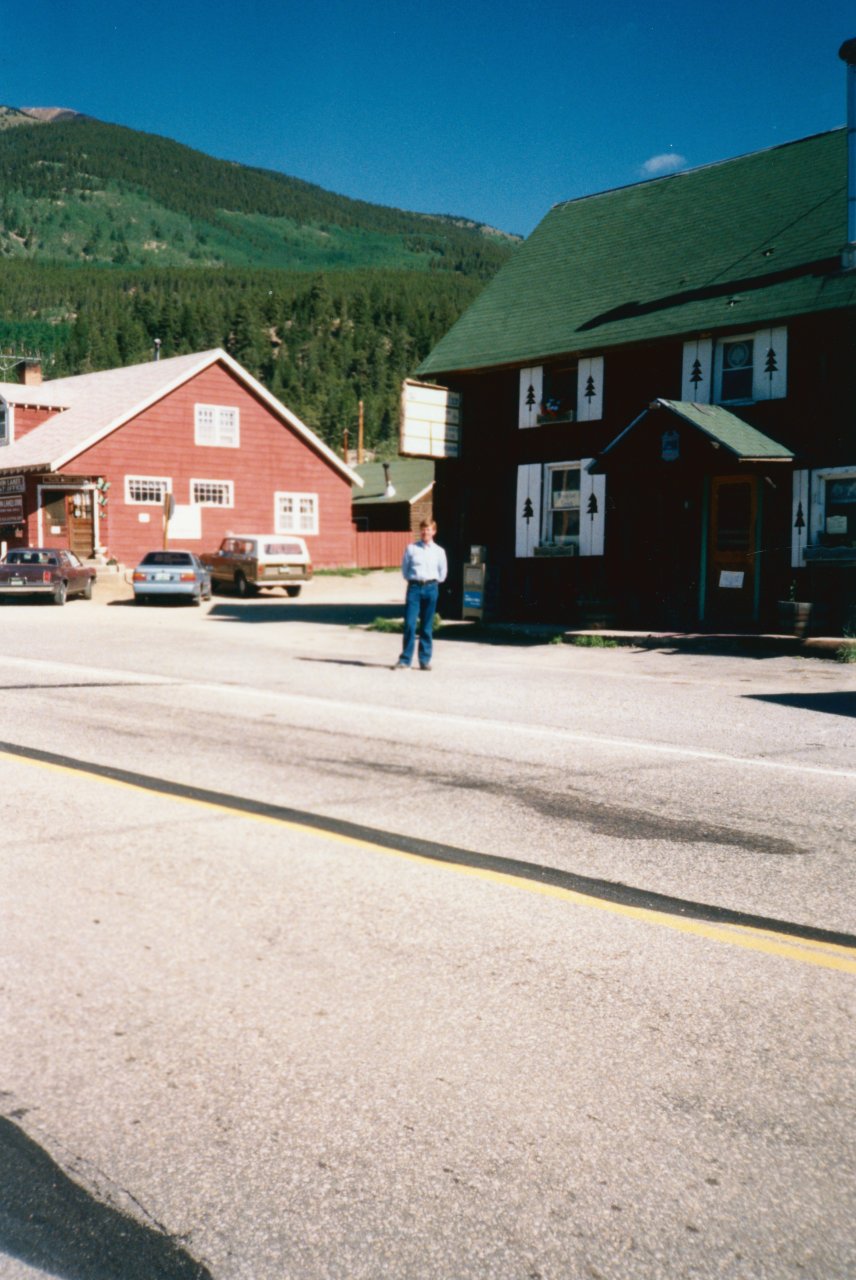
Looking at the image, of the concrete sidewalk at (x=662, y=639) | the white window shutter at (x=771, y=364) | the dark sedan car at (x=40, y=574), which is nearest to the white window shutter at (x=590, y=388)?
the white window shutter at (x=771, y=364)

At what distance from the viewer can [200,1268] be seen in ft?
8.30

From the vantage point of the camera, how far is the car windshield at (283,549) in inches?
1439

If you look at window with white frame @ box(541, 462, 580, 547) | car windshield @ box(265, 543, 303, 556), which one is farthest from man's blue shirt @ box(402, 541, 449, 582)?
→ car windshield @ box(265, 543, 303, 556)

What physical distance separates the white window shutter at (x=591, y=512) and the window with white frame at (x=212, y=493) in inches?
899

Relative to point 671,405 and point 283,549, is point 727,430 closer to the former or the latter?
point 671,405

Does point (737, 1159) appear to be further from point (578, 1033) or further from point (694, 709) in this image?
point (694, 709)

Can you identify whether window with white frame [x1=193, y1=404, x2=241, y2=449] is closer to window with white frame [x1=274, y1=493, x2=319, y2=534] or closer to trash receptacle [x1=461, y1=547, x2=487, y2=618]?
window with white frame [x1=274, y1=493, x2=319, y2=534]

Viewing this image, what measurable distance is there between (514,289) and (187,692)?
1734 cm

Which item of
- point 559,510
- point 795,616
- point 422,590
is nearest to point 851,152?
point 795,616

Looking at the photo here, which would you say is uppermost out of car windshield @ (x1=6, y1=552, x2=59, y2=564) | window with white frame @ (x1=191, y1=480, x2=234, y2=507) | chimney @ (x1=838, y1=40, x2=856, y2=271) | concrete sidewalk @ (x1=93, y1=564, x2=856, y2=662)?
chimney @ (x1=838, y1=40, x2=856, y2=271)

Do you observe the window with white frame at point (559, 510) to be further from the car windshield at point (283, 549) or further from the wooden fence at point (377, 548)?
the wooden fence at point (377, 548)

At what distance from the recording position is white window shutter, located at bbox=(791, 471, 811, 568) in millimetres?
20000

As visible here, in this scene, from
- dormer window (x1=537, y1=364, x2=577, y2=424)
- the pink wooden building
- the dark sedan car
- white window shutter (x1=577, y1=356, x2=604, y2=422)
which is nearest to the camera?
white window shutter (x1=577, y1=356, x2=604, y2=422)

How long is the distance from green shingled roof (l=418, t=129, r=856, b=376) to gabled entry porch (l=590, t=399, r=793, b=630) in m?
2.10
